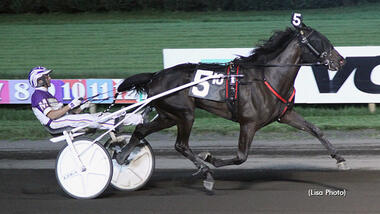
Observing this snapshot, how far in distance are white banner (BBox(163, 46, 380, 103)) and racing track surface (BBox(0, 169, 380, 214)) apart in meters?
4.28

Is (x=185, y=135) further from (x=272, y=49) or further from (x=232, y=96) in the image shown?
(x=272, y=49)

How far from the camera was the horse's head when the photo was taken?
22.0 feet

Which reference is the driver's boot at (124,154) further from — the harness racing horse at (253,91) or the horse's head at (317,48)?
the horse's head at (317,48)

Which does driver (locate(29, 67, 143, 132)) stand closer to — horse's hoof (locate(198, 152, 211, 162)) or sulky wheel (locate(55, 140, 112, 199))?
sulky wheel (locate(55, 140, 112, 199))

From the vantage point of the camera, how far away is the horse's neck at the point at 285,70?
6.70 meters

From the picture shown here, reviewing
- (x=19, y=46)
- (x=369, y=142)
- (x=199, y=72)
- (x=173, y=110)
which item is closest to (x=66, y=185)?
(x=173, y=110)

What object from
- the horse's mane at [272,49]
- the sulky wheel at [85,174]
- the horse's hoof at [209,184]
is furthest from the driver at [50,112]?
the horse's mane at [272,49]

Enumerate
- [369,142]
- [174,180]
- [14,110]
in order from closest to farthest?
1. [174,180]
2. [369,142]
3. [14,110]

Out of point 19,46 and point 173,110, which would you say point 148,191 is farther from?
point 19,46

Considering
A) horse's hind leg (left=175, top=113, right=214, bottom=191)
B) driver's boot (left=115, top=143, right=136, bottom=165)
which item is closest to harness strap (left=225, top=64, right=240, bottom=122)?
horse's hind leg (left=175, top=113, right=214, bottom=191)

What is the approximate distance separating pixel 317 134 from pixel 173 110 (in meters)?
1.60

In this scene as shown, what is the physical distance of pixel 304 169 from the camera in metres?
7.85

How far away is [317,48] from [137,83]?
6.52 ft

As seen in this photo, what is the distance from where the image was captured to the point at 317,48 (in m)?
6.73
